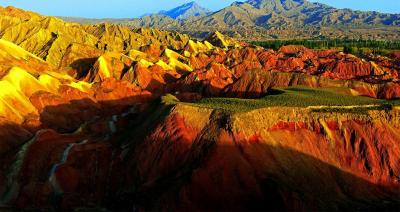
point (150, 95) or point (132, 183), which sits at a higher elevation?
point (132, 183)

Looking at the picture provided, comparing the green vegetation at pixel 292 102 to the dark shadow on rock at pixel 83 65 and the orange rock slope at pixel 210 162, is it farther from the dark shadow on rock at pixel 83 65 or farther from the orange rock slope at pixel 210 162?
the dark shadow on rock at pixel 83 65

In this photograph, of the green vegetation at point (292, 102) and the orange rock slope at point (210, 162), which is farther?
the green vegetation at point (292, 102)

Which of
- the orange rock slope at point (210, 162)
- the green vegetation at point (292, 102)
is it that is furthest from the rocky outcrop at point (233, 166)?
the green vegetation at point (292, 102)

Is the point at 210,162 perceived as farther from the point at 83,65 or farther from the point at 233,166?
the point at 83,65

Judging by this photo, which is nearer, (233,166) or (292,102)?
(233,166)

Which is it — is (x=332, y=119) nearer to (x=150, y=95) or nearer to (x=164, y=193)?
(x=164, y=193)

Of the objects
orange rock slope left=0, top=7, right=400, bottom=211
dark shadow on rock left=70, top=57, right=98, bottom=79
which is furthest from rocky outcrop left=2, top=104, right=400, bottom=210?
dark shadow on rock left=70, top=57, right=98, bottom=79

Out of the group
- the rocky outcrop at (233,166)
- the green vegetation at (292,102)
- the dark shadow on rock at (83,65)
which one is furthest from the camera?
the dark shadow on rock at (83,65)

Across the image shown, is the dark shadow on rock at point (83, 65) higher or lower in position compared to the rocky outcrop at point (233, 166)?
lower

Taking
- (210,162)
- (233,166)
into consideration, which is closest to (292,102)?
(233,166)

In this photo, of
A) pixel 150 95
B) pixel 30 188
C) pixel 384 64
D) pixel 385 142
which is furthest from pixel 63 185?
pixel 384 64

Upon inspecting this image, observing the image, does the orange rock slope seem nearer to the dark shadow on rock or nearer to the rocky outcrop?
the rocky outcrop
